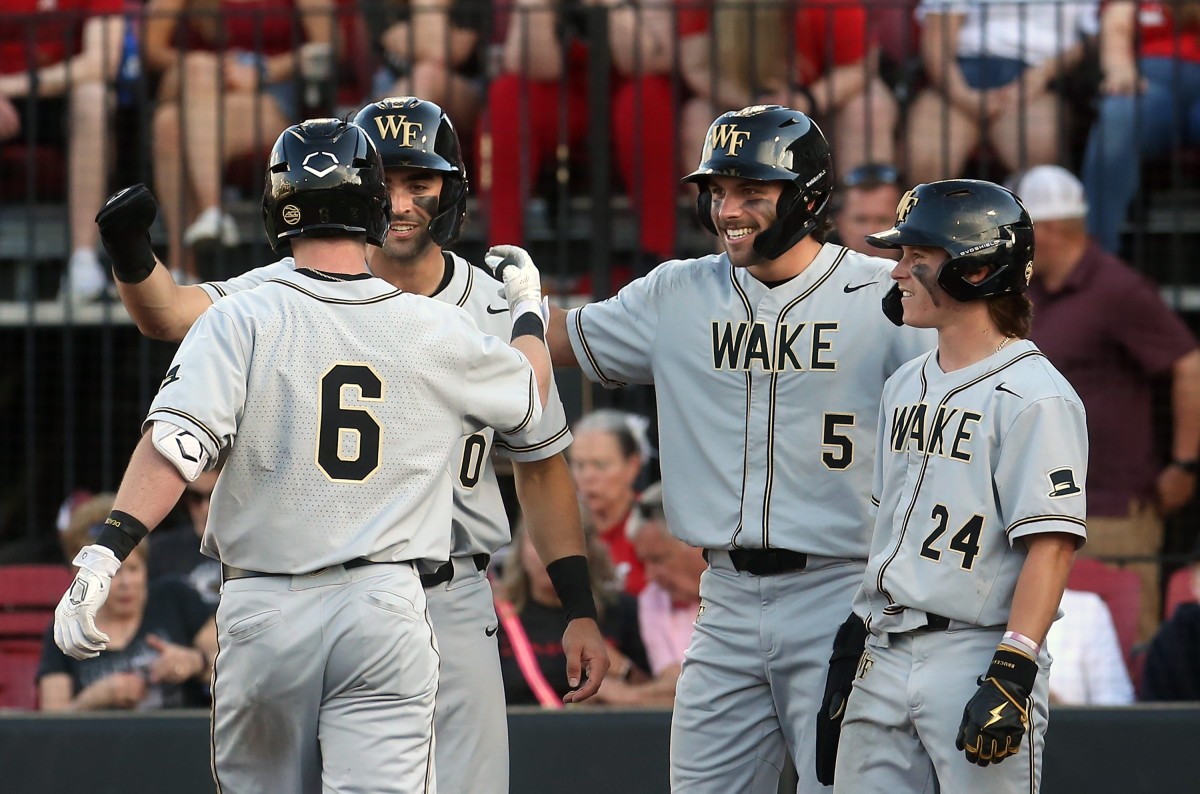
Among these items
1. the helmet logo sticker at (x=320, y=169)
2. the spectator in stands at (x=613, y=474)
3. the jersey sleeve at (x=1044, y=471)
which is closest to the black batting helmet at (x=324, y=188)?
the helmet logo sticker at (x=320, y=169)

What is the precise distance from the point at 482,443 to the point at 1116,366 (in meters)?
3.18

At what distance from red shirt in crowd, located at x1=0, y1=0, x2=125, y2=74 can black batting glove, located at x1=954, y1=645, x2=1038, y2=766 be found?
4.83 meters

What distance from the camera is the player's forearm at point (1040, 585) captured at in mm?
3945

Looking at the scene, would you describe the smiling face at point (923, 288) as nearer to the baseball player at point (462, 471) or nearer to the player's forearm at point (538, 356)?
the player's forearm at point (538, 356)

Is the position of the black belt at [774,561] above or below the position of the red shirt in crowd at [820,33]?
below

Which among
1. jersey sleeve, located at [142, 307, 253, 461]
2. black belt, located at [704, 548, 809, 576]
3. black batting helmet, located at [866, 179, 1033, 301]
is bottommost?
black belt, located at [704, 548, 809, 576]

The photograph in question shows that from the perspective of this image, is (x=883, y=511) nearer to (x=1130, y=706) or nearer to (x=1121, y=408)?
(x=1130, y=706)

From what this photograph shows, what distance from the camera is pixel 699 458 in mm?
4762

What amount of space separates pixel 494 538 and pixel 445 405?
2.59 ft

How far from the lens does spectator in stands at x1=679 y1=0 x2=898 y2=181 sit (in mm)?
7113

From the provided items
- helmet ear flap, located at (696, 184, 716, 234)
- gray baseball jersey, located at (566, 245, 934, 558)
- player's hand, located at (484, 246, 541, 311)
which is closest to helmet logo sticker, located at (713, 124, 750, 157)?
helmet ear flap, located at (696, 184, 716, 234)

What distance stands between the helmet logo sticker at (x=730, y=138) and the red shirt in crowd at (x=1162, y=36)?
317 centimetres

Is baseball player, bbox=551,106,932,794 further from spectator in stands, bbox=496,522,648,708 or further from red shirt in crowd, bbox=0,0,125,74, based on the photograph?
red shirt in crowd, bbox=0,0,125,74

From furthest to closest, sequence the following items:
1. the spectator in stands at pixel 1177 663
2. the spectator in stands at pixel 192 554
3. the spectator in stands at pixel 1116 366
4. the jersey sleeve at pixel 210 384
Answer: the spectator in stands at pixel 1116 366
the spectator in stands at pixel 192 554
the spectator in stands at pixel 1177 663
the jersey sleeve at pixel 210 384
